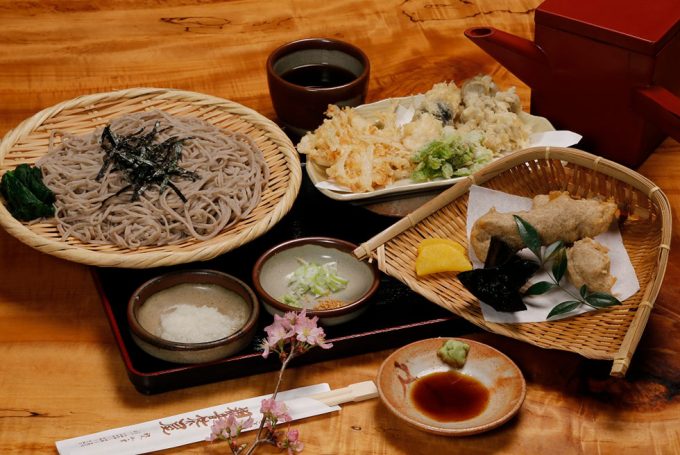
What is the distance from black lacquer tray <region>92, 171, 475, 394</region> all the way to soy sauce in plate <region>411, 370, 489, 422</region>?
0.67 ft

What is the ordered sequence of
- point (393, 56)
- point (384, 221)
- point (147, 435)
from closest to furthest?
point (147, 435), point (384, 221), point (393, 56)

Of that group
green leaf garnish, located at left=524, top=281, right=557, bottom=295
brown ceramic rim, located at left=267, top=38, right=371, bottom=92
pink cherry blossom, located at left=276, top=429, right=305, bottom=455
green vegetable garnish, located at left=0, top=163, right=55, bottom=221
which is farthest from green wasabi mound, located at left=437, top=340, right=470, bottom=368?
green vegetable garnish, located at left=0, top=163, right=55, bottom=221

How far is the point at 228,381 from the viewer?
2680 mm

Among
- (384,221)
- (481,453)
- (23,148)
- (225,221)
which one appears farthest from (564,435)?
(23,148)

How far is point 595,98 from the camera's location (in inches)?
132

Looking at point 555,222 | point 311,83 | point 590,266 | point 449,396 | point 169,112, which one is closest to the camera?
point 449,396

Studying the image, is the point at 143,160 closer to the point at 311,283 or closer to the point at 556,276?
the point at 311,283

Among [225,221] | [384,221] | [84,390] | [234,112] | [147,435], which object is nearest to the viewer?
[147,435]

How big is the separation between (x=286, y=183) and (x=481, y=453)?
117 cm

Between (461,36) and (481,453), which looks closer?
(481,453)

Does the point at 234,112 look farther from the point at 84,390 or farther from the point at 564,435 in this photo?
the point at 564,435

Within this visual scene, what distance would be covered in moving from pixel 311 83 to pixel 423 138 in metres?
0.63

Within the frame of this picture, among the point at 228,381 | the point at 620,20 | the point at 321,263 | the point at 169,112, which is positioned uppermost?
the point at 620,20

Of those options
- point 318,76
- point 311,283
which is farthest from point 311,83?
point 311,283
